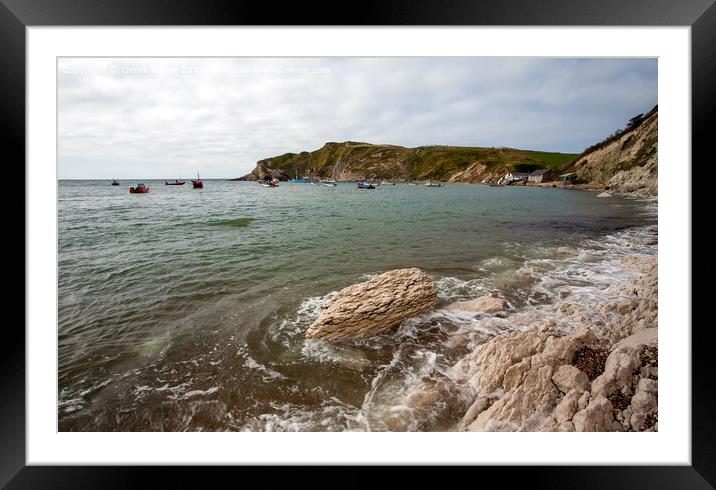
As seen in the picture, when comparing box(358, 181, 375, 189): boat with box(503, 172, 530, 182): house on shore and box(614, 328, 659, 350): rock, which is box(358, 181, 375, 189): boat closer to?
box(503, 172, 530, 182): house on shore

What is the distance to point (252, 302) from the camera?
12.2ft

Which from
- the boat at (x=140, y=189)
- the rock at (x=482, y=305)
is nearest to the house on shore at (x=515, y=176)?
the rock at (x=482, y=305)

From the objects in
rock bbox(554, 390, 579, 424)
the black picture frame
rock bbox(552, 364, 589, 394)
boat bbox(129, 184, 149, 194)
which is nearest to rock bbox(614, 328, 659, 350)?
the black picture frame

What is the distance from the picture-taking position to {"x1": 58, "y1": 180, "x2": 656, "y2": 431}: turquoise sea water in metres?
2.18

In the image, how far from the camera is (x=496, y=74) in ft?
10.8

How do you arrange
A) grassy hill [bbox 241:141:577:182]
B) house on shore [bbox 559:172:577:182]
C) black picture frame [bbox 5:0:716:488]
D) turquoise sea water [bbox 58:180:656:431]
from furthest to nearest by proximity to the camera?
house on shore [bbox 559:172:577:182]
grassy hill [bbox 241:141:577:182]
turquoise sea water [bbox 58:180:656:431]
black picture frame [bbox 5:0:716:488]

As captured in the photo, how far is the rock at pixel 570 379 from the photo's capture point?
2.05 meters

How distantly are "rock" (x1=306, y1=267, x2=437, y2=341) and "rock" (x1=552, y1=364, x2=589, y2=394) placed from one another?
149 centimetres
